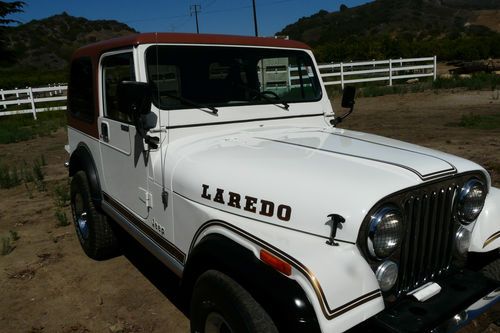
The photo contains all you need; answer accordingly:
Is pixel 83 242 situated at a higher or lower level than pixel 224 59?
lower

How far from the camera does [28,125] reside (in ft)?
49.2

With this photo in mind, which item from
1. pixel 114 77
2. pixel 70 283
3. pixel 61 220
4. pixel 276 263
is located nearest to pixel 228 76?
pixel 114 77

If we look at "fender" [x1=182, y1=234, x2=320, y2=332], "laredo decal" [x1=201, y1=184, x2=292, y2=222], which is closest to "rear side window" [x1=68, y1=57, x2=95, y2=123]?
"laredo decal" [x1=201, y1=184, x2=292, y2=222]

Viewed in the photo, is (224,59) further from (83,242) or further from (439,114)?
(439,114)

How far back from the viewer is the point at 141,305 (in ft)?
11.0

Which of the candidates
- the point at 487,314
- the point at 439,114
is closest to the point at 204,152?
the point at 487,314

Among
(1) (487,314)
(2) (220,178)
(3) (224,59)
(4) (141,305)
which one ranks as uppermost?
(3) (224,59)

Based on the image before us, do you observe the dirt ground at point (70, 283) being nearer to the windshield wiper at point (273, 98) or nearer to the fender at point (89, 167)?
the fender at point (89, 167)

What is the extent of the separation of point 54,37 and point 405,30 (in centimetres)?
6971

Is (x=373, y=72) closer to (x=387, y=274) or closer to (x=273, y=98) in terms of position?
(x=273, y=98)

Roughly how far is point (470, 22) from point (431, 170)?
102 meters

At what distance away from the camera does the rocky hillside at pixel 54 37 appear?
6950 cm

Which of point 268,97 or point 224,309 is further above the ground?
point 268,97

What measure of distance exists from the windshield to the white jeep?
1 centimetres
